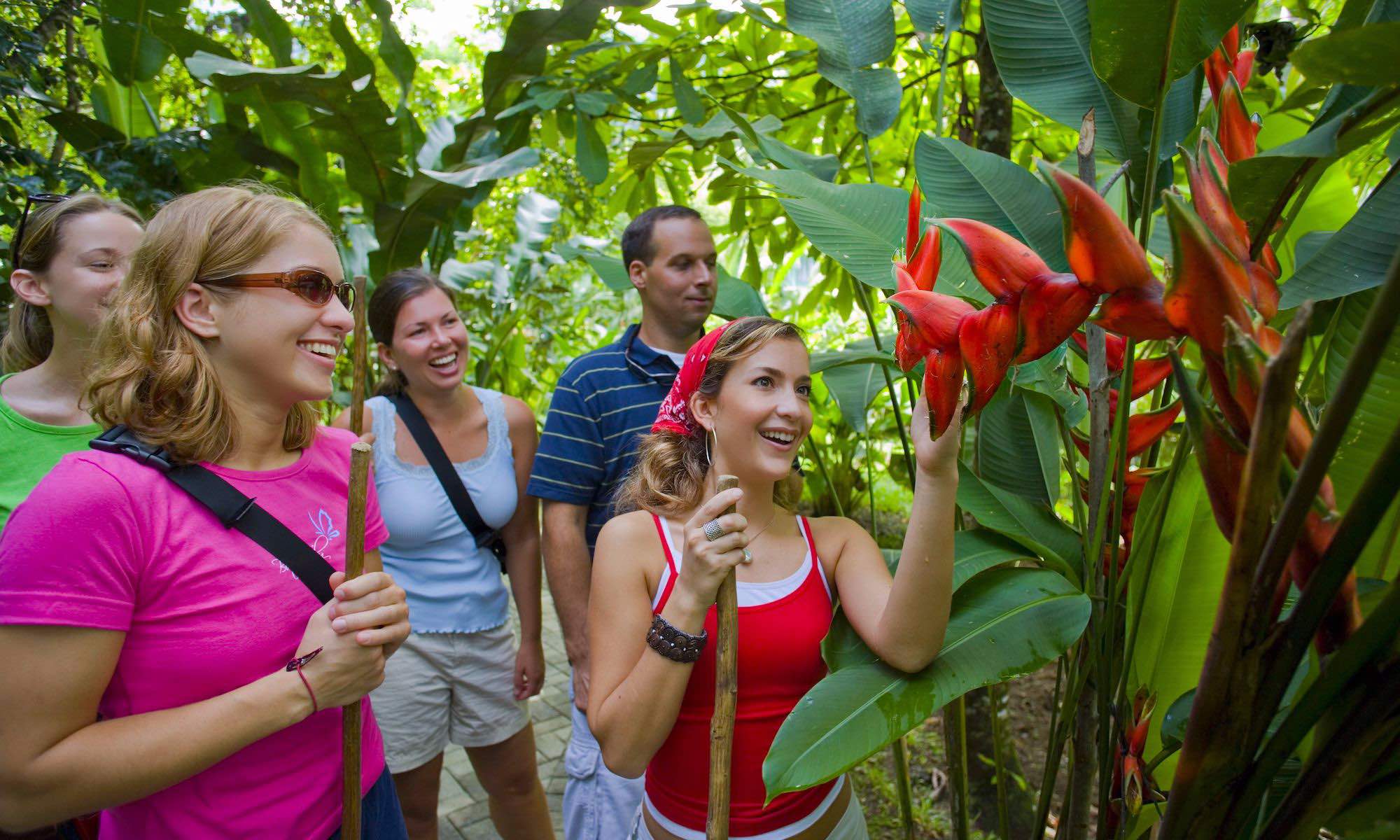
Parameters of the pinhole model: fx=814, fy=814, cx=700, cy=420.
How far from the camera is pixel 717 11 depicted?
2713 mm

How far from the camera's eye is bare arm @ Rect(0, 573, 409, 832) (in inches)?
39.1

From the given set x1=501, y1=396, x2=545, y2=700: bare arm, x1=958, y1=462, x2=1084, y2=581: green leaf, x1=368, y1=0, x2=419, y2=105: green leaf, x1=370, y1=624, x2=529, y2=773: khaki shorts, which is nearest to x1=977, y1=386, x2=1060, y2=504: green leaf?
x1=958, y1=462, x2=1084, y2=581: green leaf

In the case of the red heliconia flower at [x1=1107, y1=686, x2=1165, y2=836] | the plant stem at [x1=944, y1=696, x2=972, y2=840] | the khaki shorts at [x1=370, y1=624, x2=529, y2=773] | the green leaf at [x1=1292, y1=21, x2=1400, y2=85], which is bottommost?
Answer: the khaki shorts at [x1=370, y1=624, x2=529, y2=773]

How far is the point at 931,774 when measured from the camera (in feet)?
10.6

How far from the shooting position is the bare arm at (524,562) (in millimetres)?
2498

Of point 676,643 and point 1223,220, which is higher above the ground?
point 1223,220

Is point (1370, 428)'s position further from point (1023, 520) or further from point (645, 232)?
point (645, 232)

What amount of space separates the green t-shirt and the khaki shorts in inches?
38.3

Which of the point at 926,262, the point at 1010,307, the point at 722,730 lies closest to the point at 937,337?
the point at 1010,307

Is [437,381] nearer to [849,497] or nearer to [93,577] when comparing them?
[93,577]

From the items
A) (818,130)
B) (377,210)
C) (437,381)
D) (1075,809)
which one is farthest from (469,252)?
(1075,809)

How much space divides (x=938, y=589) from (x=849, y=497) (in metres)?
4.30

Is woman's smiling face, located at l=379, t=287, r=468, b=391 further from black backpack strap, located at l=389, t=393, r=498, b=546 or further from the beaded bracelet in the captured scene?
the beaded bracelet

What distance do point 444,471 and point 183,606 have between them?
119cm
